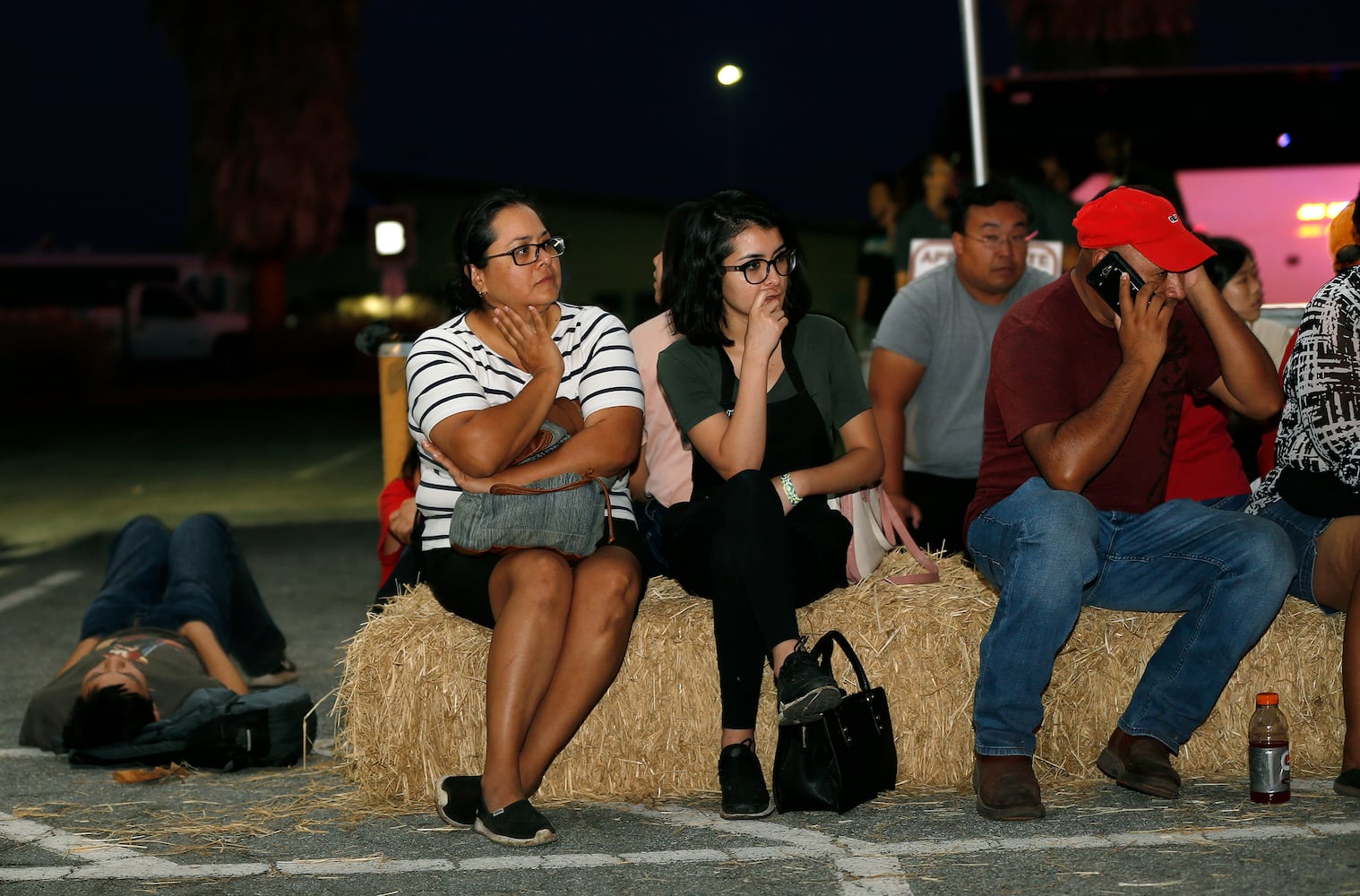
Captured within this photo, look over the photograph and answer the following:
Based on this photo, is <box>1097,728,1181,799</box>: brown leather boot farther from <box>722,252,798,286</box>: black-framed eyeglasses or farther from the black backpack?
the black backpack

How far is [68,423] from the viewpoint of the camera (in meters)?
22.2

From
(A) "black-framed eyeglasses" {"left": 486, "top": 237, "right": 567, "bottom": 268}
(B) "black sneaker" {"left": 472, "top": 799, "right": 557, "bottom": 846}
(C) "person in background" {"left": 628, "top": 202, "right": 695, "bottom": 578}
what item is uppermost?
(A) "black-framed eyeglasses" {"left": 486, "top": 237, "right": 567, "bottom": 268}

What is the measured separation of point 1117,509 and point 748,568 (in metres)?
1.10

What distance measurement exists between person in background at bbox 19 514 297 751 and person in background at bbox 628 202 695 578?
1.58m

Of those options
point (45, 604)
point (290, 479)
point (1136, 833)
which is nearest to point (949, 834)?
point (1136, 833)

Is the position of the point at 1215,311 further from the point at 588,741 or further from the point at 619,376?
the point at 588,741

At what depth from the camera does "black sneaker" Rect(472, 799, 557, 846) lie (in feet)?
13.4

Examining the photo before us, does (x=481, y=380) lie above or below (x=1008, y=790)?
above

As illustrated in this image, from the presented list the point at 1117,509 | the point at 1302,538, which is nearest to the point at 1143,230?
the point at 1117,509

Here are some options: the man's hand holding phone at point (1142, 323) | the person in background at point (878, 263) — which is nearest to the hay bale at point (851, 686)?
the man's hand holding phone at point (1142, 323)

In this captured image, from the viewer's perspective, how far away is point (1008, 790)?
4.14 meters

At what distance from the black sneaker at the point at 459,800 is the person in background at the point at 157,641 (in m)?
1.24

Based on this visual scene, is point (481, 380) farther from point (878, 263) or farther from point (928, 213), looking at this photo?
point (878, 263)

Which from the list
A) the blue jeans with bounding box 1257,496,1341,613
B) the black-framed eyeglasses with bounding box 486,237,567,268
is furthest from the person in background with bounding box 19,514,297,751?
the blue jeans with bounding box 1257,496,1341,613
